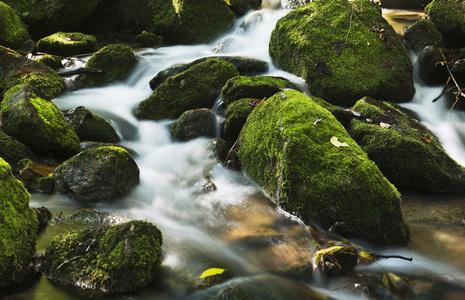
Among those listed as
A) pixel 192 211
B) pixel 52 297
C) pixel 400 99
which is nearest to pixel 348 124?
pixel 400 99

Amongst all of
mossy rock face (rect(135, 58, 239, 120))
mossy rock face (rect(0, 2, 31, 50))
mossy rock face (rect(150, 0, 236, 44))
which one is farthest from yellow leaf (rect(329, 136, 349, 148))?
mossy rock face (rect(0, 2, 31, 50))

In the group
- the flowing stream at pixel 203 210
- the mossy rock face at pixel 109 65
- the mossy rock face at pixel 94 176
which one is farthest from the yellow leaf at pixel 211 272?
the mossy rock face at pixel 109 65

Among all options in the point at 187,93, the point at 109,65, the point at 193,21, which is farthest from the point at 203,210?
the point at 193,21

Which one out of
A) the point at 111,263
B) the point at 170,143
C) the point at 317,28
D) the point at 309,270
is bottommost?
the point at 170,143

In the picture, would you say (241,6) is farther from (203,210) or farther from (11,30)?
(203,210)

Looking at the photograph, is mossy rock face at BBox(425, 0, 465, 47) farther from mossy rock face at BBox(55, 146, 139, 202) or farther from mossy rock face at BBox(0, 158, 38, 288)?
mossy rock face at BBox(0, 158, 38, 288)

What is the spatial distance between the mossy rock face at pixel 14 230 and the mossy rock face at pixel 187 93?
13.8 feet

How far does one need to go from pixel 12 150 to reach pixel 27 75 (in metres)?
3.28

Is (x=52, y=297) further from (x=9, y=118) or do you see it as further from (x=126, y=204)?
(x=9, y=118)

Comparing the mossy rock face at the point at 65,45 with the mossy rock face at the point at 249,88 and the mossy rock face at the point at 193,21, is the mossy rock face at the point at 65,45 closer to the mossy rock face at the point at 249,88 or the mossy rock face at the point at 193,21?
the mossy rock face at the point at 193,21

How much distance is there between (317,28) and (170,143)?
13.5 ft

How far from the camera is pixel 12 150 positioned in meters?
5.43

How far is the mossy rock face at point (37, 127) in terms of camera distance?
566cm

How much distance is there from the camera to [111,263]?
10.6 feet
